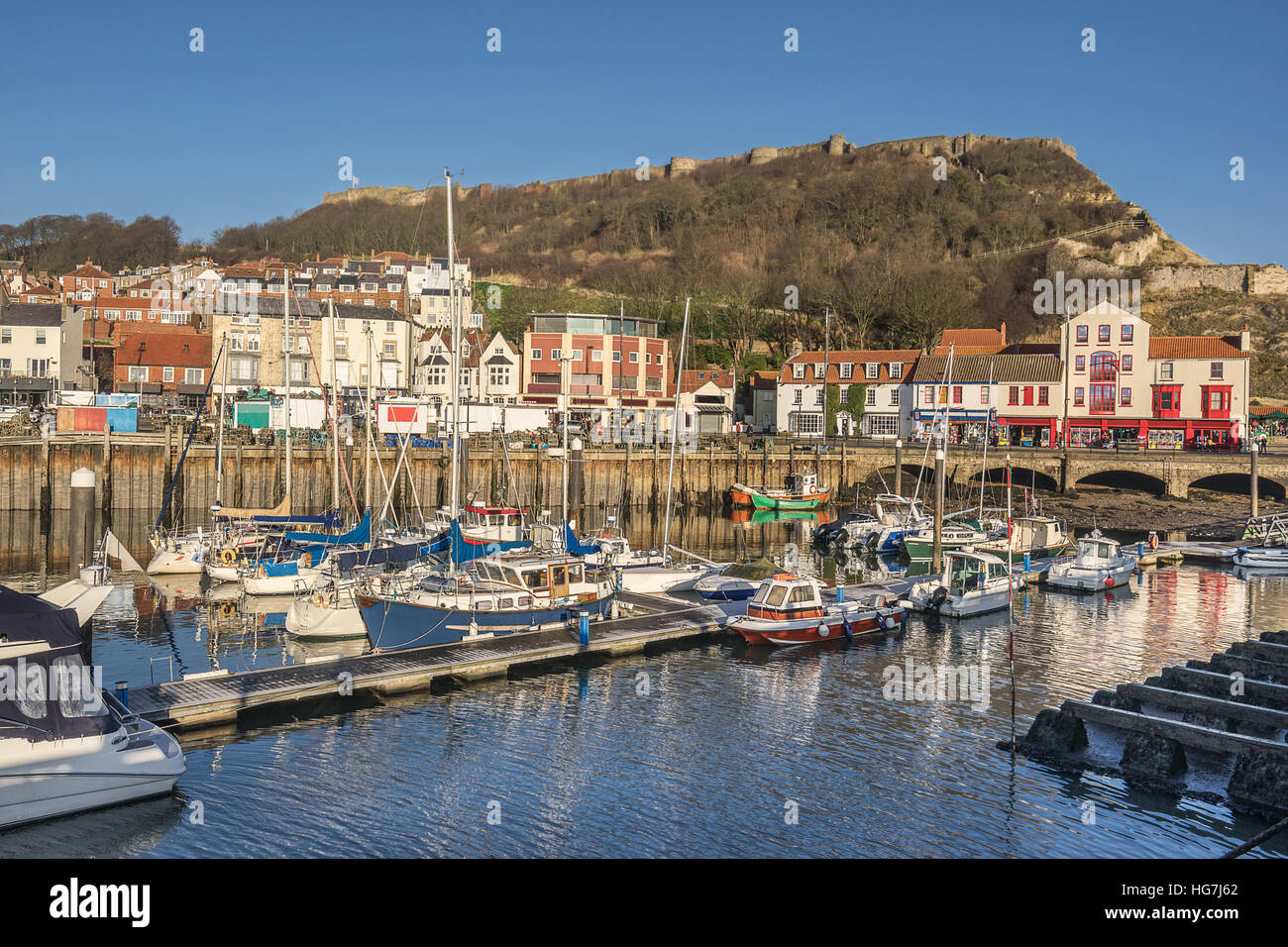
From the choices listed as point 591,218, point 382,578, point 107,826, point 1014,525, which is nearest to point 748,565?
point 382,578

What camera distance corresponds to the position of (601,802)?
17625mm

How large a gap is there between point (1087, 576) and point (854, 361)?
4214 centimetres

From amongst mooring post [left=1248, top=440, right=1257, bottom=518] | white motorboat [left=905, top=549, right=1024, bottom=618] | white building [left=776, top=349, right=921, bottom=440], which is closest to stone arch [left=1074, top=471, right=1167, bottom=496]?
mooring post [left=1248, top=440, right=1257, bottom=518]

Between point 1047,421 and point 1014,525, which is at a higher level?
point 1047,421

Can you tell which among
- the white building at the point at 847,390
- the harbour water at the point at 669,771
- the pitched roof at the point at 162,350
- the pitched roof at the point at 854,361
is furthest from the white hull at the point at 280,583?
the pitched roof at the point at 854,361

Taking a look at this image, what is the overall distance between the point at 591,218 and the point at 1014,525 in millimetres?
123868

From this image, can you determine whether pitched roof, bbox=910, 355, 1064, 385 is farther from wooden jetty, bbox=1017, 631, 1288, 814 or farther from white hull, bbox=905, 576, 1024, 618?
wooden jetty, bbox=1017, 631, 1288, 814

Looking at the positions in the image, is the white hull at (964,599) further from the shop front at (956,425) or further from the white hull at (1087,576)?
the shop front at (956,425)

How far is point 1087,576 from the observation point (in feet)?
126

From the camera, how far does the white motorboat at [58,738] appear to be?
15.9m

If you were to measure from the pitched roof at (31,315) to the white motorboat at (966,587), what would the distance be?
68877 millimetres

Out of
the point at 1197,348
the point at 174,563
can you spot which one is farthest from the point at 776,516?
the point at 174,563

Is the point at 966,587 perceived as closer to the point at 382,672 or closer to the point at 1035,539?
the point at 1035,539

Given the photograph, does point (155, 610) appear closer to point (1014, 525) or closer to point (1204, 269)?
point (1014, 525)
